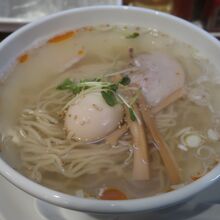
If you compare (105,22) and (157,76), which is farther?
(105,22)

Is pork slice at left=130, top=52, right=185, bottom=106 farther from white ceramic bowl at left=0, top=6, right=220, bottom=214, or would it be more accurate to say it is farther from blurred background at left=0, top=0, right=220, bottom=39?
blurred background at left=0, top=0, right=220, bottom=39

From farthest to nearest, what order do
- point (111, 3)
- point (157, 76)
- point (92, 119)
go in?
point (111, 3) → point (157, 76) → point (92, 119)

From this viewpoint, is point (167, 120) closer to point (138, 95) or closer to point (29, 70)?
point (138, 95)

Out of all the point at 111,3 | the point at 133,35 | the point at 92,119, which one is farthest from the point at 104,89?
the point at 111,3

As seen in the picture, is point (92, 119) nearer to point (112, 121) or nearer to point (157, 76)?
point (112, 121)

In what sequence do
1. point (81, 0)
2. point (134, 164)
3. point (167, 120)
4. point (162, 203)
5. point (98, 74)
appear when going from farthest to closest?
1. point (81, 0)
2. point (98, 74)
3. point (167, 120)
4. point (134, 164)
5. point (162, 203)

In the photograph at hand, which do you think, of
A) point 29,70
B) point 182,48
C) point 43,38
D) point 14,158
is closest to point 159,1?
point 182,48
